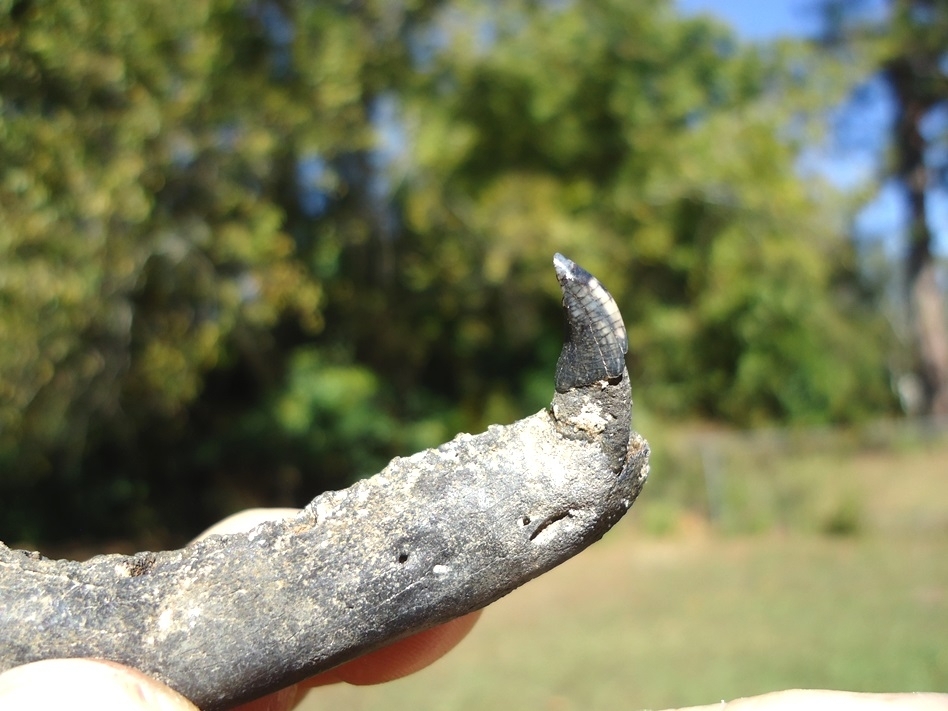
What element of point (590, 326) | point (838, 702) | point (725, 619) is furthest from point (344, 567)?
point (725, 619)

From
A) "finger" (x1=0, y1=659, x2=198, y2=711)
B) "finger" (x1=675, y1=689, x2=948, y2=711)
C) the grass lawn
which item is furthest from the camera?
the grass lawn

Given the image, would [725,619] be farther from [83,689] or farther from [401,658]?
[83,689]

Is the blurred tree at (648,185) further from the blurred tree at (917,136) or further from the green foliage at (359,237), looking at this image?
the blurred tree at (917,136)

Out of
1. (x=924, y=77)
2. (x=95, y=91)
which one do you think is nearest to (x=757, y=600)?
(x=95, y=91)

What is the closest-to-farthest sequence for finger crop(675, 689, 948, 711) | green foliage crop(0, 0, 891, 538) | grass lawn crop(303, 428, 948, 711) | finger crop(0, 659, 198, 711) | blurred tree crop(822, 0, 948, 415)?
finger crop(0, 659, 198, 711) < finger crop(675, 689, 948, 711) < grass lawn crop(303, 428, 948, 711) < green foliage crop(0, 0, 891, 538) < blurred tree crop(822, 0, 948, 415)

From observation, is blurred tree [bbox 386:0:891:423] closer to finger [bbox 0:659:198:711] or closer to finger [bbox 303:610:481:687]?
finger [bbox 303:610:481:687]

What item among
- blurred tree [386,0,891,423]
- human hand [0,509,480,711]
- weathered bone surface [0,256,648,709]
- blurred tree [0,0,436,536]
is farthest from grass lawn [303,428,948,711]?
human hand [0,509,480,711]

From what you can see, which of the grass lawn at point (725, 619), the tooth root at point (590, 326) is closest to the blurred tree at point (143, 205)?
the grass lawn at point (725, 619)
